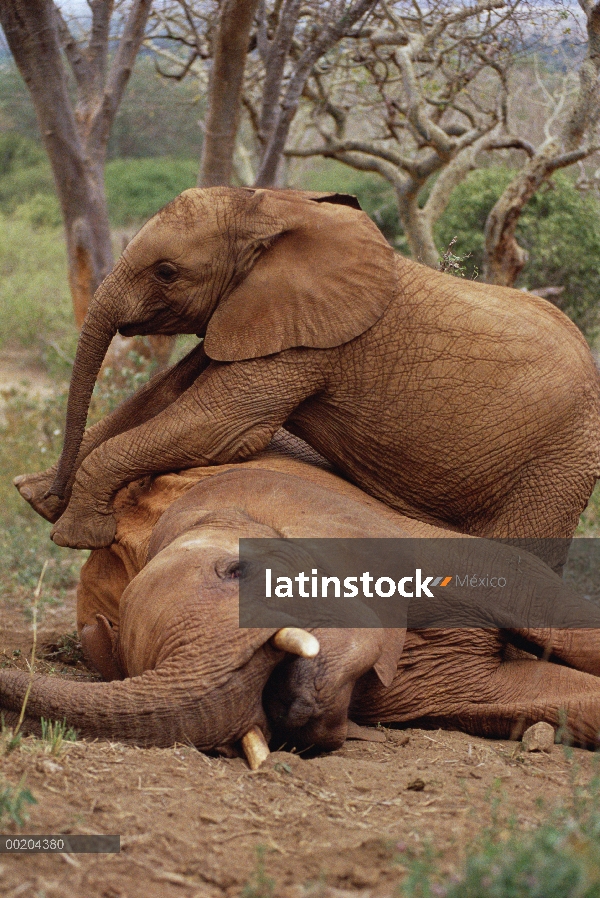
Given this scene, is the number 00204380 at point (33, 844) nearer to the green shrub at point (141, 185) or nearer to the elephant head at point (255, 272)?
the elephant head at point (255, 272)

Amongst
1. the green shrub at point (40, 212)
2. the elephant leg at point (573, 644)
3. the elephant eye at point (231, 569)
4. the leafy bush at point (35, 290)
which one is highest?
the elephant eye at point (231, 569)

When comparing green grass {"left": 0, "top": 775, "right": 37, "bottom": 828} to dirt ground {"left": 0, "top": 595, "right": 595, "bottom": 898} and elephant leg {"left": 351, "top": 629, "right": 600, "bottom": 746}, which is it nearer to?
dirt ground {"left": 0, "top": 595, "right": 595, "bottom": 898}

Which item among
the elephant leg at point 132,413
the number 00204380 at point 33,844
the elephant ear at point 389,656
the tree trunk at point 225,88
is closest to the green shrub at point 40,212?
the tree trunk at point 225,88

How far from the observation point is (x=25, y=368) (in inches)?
722

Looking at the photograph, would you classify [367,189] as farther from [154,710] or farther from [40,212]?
[154,710]

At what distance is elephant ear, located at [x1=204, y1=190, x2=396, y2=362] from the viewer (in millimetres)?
4688

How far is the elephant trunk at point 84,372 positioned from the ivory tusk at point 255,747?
202cm

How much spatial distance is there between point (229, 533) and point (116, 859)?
1.49 meters

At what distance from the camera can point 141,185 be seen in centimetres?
2869

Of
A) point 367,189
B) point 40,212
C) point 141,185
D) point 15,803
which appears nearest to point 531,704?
point 15,803

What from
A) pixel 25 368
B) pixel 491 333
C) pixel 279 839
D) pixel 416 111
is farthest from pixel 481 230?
pixel 279 839

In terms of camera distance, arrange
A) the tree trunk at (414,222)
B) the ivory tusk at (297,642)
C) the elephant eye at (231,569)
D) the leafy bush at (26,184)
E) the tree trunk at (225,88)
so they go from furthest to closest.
Result: the leafy bush at (26,184)
the tree trunk at (414,222)
the tree trunk at (225,88)
the elephant eye at (231,569)
the ivory tusk at (297,642)

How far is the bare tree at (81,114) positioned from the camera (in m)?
9.16

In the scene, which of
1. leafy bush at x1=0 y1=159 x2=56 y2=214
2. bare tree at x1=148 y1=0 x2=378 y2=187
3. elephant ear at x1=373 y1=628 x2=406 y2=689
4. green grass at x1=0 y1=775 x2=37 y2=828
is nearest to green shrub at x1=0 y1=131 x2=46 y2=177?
leafy bush at x1=0 y1=159 x2=56 y2=214
